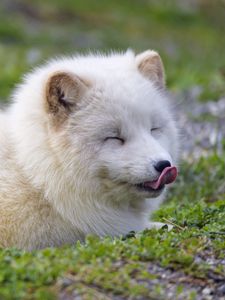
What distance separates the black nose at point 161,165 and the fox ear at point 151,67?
1171 mm

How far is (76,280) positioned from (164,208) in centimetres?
328

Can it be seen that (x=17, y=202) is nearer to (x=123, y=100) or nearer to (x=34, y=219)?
(x=34, y=219)

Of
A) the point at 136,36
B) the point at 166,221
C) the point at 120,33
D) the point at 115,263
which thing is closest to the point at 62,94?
the point at 166,221

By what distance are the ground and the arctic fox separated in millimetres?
409

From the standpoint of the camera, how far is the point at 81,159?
6.77 m

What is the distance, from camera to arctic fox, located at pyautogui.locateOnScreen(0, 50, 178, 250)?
6.77 meters

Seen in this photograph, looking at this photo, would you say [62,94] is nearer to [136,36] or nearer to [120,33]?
[136,36]

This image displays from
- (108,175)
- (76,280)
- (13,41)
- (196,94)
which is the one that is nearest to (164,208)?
(108,175)

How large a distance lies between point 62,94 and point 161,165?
1066 millimetres

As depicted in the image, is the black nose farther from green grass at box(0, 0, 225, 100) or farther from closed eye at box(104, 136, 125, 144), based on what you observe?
green grass at box(0, 0, 225, 100)

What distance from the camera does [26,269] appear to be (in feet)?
17.7

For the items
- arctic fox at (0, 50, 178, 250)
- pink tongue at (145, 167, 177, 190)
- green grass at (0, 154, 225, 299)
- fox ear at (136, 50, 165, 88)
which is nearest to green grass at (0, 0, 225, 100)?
fox ear at (136, 50, 165, 88)

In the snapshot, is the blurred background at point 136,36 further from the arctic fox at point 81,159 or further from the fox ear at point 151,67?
the arctic fox at point 81,159

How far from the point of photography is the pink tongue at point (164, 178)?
6612 millimetres
